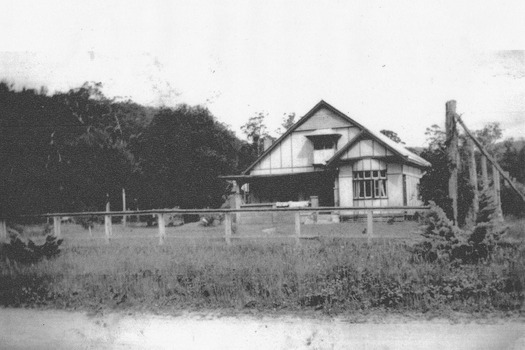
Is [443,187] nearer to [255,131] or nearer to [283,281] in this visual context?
[283,281]

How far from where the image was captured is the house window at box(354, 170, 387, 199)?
908 inches

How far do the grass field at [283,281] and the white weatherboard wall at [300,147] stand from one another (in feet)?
59.2

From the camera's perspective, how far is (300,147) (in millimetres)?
27484

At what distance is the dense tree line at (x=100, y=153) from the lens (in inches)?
442

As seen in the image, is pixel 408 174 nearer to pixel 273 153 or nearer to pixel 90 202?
pixel 273 153

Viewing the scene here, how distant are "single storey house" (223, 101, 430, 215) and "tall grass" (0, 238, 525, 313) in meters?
14.7

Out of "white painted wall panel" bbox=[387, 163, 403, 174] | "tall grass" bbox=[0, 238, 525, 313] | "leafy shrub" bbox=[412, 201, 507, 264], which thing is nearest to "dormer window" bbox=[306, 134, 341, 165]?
"white painted wall panel" bbox=[387, 163, 403, 174]

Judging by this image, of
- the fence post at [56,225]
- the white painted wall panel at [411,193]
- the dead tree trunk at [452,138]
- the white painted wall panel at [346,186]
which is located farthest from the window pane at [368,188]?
the fence post at [56,225]

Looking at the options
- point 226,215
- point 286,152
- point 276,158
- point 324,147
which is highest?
point 324,147

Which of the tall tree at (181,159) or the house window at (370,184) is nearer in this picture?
the house window at (370,184)

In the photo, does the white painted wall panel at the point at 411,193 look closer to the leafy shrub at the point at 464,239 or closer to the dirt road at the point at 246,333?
the leafy shrub at the point at 464,239

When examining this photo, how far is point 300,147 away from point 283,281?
2135cm

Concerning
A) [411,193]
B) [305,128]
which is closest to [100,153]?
[305,128]

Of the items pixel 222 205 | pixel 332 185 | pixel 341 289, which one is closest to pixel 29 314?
pixel 341 289
